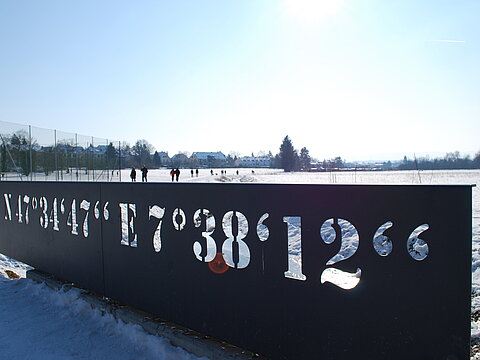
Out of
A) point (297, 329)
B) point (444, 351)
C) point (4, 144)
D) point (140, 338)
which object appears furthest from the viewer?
point (4, 144)

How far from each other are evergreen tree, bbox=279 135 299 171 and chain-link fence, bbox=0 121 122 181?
8484 cm

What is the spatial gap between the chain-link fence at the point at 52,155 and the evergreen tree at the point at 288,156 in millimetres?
84841

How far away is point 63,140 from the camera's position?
18797 mm

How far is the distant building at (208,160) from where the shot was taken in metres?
143

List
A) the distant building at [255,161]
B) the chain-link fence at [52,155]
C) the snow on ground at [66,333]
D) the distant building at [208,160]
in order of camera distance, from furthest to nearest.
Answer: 1. the distant building at [255,161]
2. the distant building at [208,160]
3. the chain-link fence at [52,155]
4. the snow on ground at [66,333]

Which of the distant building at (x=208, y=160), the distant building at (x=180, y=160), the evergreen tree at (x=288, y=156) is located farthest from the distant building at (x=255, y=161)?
the evergreen tree at (x=288, y=156)

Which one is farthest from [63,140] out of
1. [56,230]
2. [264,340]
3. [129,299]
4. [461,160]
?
[461,160]

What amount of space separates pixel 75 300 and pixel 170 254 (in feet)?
5.36

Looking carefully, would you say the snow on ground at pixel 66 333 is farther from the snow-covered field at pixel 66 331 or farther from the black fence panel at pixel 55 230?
the black fence panel at pixel 55 230

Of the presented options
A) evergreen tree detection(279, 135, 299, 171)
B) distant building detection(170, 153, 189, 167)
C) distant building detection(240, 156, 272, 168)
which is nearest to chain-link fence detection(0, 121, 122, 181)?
evergreen tree detection(279, 135, 299, 171)

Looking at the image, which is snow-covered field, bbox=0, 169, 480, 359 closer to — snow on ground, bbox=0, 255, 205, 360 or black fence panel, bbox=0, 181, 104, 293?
snow on ground, bbox=0, 255, 205, 360

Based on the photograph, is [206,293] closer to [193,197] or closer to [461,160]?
[193,197]

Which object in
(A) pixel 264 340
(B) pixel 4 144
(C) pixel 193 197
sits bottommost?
(A) pixel 264 340

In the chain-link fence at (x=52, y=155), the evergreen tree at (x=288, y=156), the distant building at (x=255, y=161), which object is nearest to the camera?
the chain-link fence at (x=52, y=155)
